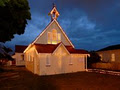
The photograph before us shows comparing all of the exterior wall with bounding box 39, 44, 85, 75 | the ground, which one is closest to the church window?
the exterior wall with bounding box 39, 44, 85, 75

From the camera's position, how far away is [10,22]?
10.3 meters

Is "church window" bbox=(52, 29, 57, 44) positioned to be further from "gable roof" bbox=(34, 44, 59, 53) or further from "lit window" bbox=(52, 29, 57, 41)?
"gable roof" bbox=(34, 44, 59, 53)

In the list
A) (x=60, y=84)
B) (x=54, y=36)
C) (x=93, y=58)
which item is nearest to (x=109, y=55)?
(x=93, y=58)

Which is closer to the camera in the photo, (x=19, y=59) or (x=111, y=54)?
(x=111, y=54)

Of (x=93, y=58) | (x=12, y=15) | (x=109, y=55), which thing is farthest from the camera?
(x=109, y=55)

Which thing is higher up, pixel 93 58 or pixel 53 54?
pixel 53 54

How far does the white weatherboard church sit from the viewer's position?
20013 millimetres

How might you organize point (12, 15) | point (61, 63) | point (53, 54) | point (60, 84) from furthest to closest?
1. point (61, 63)
2. point (53, 54)
3. point (60, 84)
4. point (12, 15)

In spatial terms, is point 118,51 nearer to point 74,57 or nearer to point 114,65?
point 114,65

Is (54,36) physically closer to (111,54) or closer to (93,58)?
(93,58)

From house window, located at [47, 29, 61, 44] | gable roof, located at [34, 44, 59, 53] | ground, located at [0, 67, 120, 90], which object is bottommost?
ground, located at [0, 67, 120, 90]

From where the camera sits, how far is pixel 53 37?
2402 centimetres

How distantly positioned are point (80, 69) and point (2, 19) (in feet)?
56.9

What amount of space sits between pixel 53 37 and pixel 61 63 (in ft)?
16.5
